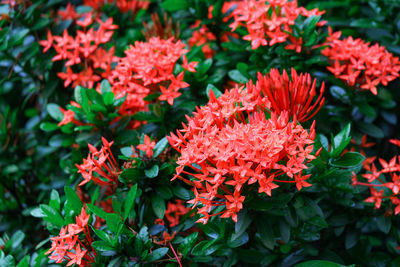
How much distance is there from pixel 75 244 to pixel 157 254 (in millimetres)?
342

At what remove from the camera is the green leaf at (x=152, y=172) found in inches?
65.1

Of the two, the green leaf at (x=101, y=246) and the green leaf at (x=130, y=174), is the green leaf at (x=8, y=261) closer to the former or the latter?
the green leaf at (x=101, y=246)

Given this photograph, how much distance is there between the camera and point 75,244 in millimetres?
1589

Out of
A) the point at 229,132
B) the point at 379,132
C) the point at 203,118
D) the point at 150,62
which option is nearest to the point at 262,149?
the point at 229,132

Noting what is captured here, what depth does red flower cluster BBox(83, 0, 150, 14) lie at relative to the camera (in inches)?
112

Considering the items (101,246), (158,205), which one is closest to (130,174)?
(158,205)

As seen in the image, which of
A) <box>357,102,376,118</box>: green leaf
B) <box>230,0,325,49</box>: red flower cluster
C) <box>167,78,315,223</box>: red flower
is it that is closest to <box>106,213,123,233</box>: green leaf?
<box>167,78,315,223</box>: red flower

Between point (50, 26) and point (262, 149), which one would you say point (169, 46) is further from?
point (50, 26)

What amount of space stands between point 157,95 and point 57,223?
75 centimetres

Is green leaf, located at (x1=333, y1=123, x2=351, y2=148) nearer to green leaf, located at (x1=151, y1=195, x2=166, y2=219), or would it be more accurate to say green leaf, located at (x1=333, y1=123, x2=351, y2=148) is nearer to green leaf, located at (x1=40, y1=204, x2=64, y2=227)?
green leaf, located at (x1=151, y1=195, x2=166, y2=219)

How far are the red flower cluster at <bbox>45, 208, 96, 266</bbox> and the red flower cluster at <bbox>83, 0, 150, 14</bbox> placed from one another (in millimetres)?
1798

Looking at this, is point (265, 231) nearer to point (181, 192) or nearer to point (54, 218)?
point (181, 192)

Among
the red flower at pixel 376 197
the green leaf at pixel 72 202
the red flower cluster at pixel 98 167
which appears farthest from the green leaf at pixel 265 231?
the green leaf at pixel 72 202

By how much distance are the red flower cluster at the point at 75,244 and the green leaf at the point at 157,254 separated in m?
0.24
